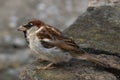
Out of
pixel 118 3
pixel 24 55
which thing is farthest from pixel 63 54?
pixel 24 55

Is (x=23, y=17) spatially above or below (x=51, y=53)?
above

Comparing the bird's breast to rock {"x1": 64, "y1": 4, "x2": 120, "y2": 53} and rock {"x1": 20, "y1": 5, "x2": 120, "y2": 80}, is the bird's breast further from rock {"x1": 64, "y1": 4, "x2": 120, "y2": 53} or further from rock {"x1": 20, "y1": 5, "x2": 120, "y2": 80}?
rock {"x1": 64, "y1": 4, "x2": 120, "y2": 53}

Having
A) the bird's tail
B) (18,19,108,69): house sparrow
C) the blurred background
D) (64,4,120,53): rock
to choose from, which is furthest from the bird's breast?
the blurred background

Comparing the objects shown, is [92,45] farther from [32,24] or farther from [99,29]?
[32,24]

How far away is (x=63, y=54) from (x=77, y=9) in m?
6.22

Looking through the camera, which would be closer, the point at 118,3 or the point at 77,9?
the point at 118,3

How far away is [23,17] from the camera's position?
991 centimetres

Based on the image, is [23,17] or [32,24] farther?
[23,17]

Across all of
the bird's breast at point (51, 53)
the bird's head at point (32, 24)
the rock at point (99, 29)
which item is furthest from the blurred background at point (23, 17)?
the bird's breast at point (51, 53)

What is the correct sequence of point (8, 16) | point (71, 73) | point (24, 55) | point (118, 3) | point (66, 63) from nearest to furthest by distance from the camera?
point (71, 73), point (66, 63), point (118, 3), point (24, 55), point (8, 16)

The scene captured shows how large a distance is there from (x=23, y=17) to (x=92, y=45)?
5948mm

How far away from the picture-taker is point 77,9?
1004cm

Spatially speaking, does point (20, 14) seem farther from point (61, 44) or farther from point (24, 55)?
point (61, 44)

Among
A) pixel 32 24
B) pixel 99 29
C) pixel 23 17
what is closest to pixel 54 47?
pixel 32 24
